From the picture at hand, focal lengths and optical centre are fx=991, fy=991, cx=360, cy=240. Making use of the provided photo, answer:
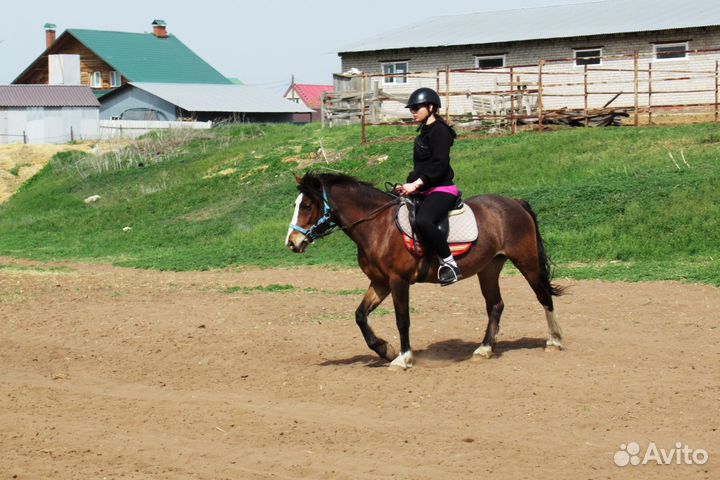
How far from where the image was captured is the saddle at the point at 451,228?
1041 centimetres

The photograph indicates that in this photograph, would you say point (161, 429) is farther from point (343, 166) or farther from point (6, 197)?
point (6, 197)

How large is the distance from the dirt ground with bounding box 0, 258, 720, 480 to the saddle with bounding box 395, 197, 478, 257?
1.28 meters

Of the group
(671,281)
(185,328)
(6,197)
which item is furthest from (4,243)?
(671,281)

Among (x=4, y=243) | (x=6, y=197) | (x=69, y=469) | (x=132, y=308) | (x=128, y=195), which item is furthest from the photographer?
→ (x=6, y=197)

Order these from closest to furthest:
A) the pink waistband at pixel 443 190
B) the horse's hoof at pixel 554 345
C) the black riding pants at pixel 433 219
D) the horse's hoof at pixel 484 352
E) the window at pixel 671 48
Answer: the black riding pants at pixel 433 219 < the pink waistband at pixel 443 190 < the horse's hoof at pixel 484 352 < the horse's hoof at pixel 554 345 < the window at pixel 671 48

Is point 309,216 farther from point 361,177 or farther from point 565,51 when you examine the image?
point 565,51

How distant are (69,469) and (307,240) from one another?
149 inches

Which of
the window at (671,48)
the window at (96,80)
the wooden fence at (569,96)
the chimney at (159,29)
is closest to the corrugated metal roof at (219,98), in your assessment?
the window at (96,80)

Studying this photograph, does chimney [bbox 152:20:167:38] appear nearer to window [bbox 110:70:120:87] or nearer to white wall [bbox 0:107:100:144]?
window [bbox 110:70:120:87]

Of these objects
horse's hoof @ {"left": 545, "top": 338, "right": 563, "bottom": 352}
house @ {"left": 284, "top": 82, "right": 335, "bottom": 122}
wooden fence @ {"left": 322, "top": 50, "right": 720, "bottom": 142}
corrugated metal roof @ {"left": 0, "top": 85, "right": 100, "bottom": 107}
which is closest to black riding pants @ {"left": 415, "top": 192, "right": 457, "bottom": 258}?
horse's hoof @ {"left": 545, "top": 338, "right": 563, "bottom": 352}

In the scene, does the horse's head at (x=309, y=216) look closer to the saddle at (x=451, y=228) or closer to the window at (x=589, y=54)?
the saddle at (x=451, y=228)

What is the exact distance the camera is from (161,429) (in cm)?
842

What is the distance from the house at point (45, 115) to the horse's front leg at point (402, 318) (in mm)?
47230

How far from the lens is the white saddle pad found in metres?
10.5
